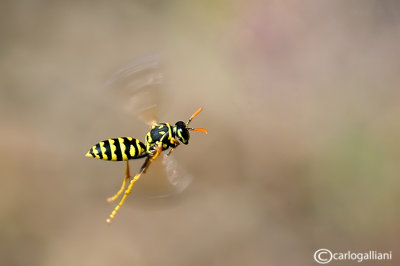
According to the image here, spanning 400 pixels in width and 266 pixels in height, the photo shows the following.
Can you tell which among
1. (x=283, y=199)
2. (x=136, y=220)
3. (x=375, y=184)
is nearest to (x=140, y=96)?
(x=136, y=220)

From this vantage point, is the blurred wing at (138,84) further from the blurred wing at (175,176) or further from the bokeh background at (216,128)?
the bokeh background at (216,128)

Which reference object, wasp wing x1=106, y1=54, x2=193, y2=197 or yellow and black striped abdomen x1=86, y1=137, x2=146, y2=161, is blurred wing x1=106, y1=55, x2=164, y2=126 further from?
yellow and black striped abdomen x1=86, y1=137, x2=146, y2=161

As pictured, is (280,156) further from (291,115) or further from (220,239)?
(220,239)
